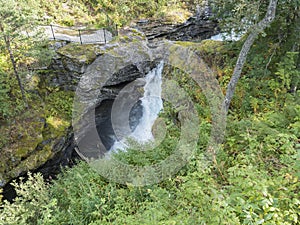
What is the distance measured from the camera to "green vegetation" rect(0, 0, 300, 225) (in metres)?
2.44

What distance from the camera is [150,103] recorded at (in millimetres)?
10555

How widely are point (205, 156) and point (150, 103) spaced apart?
661 centimetres

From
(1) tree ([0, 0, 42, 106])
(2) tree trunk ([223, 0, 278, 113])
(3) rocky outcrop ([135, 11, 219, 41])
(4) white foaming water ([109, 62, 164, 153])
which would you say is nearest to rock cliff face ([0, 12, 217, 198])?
(4) white foaming water ([109, 62, 164, 153])

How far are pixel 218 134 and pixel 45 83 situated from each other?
8535 mm

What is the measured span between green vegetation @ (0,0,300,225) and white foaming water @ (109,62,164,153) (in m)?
1.70

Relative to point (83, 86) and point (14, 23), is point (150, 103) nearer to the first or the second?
point (83, 86)

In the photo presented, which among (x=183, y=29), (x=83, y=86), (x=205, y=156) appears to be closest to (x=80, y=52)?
(x=83, y=86)

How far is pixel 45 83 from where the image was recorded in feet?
32.7

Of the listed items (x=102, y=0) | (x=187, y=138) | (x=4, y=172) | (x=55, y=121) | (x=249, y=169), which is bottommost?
(x=4, y=172)

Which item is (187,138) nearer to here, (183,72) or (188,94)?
(188,94)

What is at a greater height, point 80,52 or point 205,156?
point 80,52

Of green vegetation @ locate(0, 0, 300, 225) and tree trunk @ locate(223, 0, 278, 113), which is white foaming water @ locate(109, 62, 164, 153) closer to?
green vegetation @ locate(0, 0, 300, 225)

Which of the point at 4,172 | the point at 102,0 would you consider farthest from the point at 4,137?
the point at 102,0

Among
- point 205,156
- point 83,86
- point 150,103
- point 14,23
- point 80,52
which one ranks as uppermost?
point 14,23
